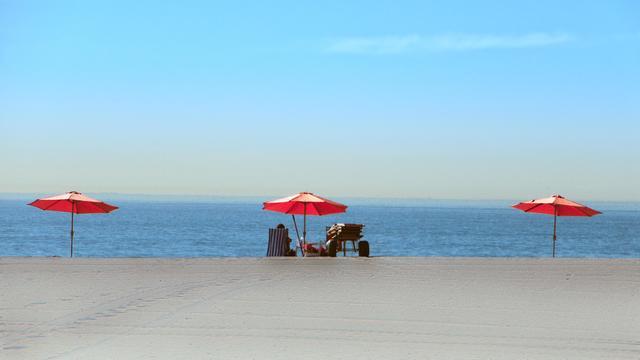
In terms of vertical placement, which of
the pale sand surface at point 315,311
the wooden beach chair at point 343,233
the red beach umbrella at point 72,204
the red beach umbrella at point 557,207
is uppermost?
the red beach umbrella at point 557,207

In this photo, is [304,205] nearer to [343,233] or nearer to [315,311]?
[343,233]

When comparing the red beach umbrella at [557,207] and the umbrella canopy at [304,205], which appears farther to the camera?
the red beach umbrella at [557,207]

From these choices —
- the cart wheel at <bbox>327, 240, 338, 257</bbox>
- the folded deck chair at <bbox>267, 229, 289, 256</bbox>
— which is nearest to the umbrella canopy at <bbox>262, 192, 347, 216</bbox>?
the cart wheel at <bbox>327, 240, 338, 257</bbox>

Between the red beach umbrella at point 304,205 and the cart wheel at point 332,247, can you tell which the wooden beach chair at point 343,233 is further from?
the red beach umbrella at point 304,205

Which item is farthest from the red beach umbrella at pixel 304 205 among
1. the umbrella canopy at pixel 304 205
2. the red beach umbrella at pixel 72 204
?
the red beach umbrella at pixel 72 204

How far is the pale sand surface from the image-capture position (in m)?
7.47

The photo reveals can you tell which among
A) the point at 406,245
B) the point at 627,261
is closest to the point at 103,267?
the point at 627,261

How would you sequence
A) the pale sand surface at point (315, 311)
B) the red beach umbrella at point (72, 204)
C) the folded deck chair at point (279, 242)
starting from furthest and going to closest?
the red beach umbrella at point (72, 204) < the folded deck chair at point (279, 242) < the pale sand surface at point (315, 311)

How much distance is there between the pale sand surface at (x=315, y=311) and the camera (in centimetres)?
747

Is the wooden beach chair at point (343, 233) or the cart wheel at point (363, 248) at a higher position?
the wooden beach chair at point (343, 233)

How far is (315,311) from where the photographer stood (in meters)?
9.80

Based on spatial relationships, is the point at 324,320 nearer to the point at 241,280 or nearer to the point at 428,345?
the point at 428,345

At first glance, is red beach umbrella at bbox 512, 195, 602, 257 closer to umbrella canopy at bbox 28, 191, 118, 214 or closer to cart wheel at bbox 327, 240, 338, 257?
cart wheel at bbox 327, 240, 338, 257

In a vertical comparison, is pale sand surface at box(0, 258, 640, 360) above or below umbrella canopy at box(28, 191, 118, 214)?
below
